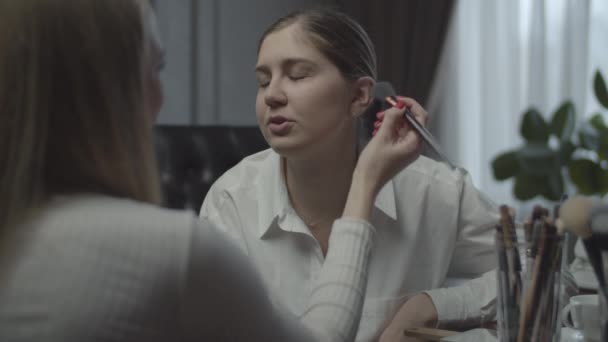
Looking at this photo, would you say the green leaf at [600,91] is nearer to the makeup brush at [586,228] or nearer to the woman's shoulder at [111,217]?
the makeup brush at [586,228]

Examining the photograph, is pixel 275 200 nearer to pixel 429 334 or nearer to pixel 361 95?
pixel 361 95

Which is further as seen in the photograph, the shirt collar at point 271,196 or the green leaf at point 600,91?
the shirt collar at point 271,196

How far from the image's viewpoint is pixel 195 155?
1.92m

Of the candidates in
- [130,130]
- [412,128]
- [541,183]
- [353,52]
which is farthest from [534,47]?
[130,130]

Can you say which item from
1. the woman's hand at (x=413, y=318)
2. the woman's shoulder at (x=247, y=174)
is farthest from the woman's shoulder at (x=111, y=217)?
the woman's shoulder at (x=247, y=174)

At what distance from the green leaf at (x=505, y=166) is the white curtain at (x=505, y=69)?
2.15m

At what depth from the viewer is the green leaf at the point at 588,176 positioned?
21.0 inches

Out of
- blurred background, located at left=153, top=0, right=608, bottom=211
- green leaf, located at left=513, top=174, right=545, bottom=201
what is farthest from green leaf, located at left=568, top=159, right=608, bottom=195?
blurred background, located at left=153, top=0, right=608, bottom=211

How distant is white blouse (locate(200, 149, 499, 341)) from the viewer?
1.20m

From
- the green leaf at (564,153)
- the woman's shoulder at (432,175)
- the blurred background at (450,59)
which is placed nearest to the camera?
the green leaf at (564,153)

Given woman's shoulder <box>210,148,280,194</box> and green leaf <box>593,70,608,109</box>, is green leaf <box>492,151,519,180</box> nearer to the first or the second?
green leaf <box>593,70,608,109</box>

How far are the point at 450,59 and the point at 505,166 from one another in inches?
106

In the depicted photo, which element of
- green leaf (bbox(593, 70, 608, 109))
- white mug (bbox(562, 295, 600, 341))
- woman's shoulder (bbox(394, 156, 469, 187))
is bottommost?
white mug (bbox(562, 295, 600, 341))

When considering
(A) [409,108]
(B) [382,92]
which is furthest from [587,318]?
(B) [382,92]
